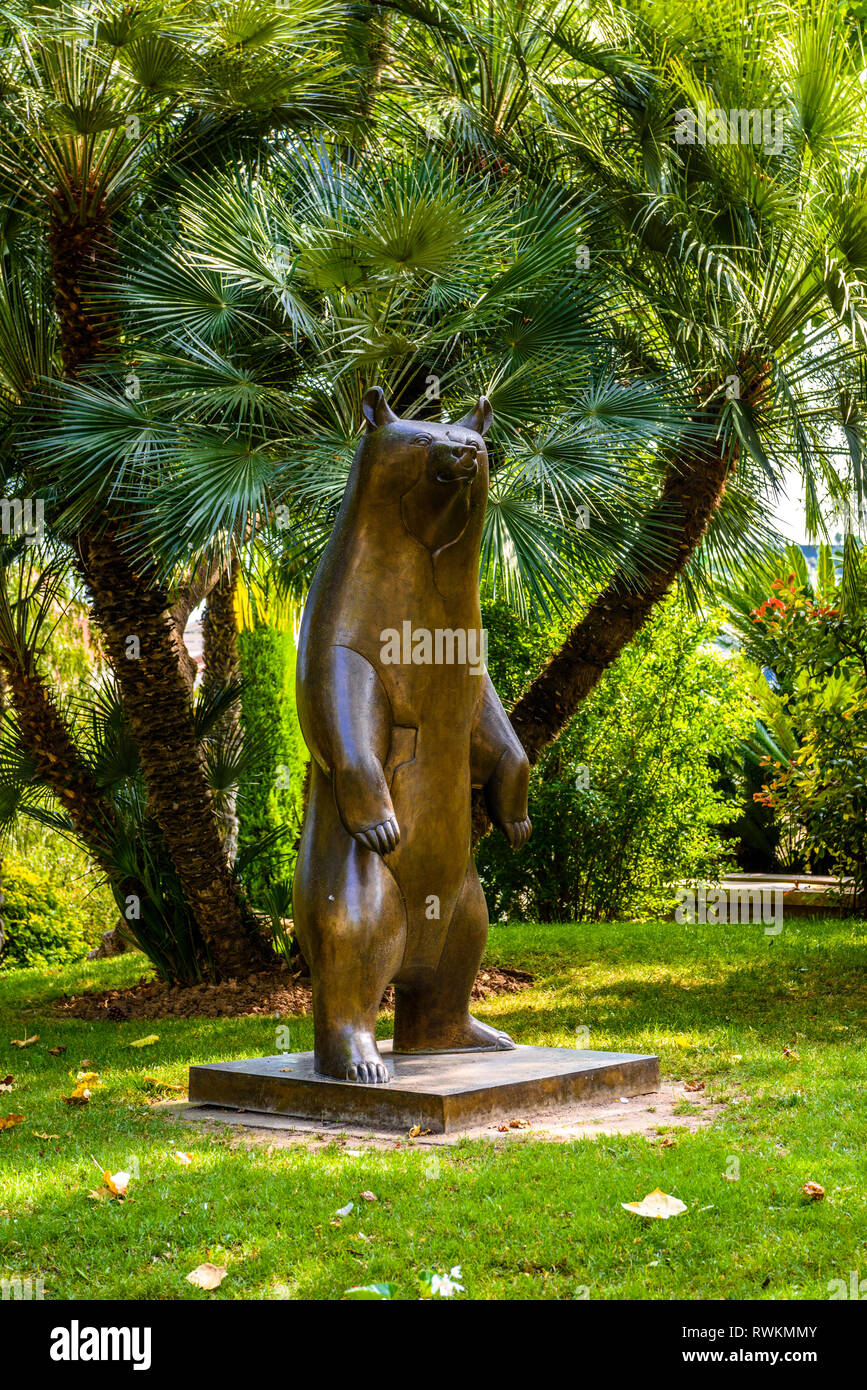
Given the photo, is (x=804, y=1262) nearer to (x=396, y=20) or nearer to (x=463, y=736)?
(x=463, y=736)

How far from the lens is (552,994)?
8.61 metres

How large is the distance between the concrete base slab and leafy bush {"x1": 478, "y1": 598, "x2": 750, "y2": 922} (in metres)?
7.36

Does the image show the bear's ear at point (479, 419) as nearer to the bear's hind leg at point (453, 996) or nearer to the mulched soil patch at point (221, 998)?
the bear's hind leg at point (453, 996)

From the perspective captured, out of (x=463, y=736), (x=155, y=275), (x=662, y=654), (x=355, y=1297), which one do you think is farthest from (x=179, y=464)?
(x=662, y=654)

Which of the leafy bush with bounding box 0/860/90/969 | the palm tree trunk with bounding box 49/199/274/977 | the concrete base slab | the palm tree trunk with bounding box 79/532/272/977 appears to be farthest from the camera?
the leafy bush with bounding box 0/860/90/969

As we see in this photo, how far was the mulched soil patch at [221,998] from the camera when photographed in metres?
8.69

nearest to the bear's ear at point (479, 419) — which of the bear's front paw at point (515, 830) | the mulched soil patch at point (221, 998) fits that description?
the bear's front paw at point (515, 830)

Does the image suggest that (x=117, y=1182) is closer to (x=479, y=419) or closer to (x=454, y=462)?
(x=454, y=462)

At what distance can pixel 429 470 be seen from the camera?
5.20m

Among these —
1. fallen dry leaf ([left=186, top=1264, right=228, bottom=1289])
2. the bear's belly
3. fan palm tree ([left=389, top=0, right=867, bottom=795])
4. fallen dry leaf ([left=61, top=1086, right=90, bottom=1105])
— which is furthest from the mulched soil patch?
fallen dry leaf ([left=186, top=1264, right=228, bottom=1289])

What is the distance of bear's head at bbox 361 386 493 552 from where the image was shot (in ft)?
17.0

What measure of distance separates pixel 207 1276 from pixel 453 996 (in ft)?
7.50

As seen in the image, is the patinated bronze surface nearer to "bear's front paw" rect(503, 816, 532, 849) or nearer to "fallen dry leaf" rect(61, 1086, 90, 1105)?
"bear's front paw" rect(503, 816, 532, 849)

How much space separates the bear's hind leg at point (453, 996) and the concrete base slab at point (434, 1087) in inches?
2.9
